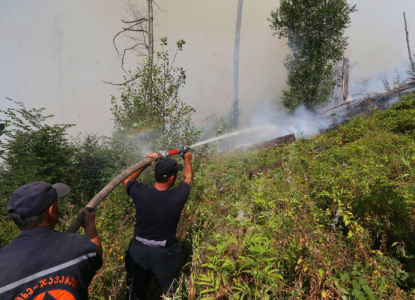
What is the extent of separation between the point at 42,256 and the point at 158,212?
119 cm

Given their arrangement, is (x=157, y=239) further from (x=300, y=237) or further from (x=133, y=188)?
(x=300, y=237)

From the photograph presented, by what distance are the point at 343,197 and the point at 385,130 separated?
5.66m

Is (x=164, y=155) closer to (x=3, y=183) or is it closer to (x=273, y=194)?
(x=273, y=194)

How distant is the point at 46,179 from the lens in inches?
310

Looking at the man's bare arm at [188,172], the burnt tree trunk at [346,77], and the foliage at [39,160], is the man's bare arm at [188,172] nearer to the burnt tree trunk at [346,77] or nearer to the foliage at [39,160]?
the foliage at [39,160]

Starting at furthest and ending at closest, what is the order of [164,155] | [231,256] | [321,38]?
[321,38], [164,155], [231,256]

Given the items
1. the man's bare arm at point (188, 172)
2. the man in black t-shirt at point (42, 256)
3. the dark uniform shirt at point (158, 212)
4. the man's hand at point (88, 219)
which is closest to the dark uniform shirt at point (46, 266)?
the man in black t-shirt at point (42, 256)

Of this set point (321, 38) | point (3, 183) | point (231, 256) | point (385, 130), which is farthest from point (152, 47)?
point (321, 38)

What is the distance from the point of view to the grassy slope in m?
2.14

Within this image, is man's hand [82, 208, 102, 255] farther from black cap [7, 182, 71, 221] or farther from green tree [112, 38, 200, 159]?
green tree [112, 38, 200, 159]

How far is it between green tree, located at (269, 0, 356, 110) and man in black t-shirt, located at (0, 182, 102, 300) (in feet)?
57.9

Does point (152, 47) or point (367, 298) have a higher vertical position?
point (152, 47)

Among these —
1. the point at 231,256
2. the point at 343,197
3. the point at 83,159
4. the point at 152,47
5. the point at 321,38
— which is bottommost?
the point at 231,256

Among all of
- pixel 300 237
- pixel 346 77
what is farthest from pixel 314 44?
pixel 300 237
